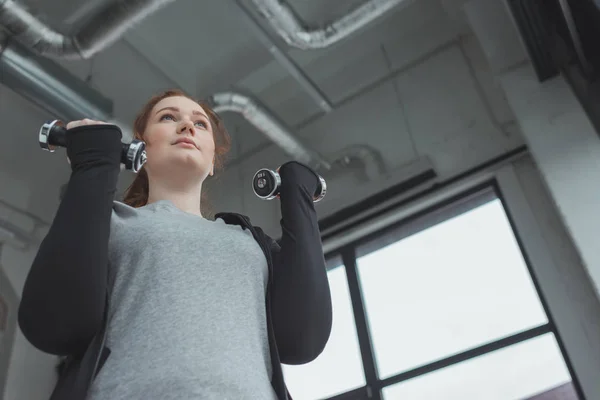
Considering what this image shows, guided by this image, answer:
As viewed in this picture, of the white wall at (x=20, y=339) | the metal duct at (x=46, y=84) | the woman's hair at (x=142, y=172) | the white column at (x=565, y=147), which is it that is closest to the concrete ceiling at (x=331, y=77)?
the white wall at (x=20, y=339)

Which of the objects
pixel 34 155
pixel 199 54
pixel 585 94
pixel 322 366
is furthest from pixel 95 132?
pixel 34 155

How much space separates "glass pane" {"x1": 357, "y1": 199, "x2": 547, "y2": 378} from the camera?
2400 millimetres

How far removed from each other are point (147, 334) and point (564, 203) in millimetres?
1896

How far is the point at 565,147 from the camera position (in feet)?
7.30

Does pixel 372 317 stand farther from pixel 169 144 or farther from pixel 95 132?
pixel 95 132

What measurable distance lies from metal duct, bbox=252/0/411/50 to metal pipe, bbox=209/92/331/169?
440mm

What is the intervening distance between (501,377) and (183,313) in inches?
77.8

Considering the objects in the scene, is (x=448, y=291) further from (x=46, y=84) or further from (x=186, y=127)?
(x=46, y=84)

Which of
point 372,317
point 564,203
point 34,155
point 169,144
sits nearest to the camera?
point 169,144

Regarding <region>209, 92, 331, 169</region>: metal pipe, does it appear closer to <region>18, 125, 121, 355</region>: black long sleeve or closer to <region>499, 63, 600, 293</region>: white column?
<region>499, 63, 600, 293</region>: white column

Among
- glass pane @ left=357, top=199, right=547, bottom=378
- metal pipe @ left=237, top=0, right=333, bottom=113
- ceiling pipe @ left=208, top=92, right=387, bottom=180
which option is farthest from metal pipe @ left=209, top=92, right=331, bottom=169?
glass pane @ left=357, top=199, right=547, bottom=378

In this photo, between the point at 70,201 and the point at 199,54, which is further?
the point at 199,54

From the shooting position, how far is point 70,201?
0.66m

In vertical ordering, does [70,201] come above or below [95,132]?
below
